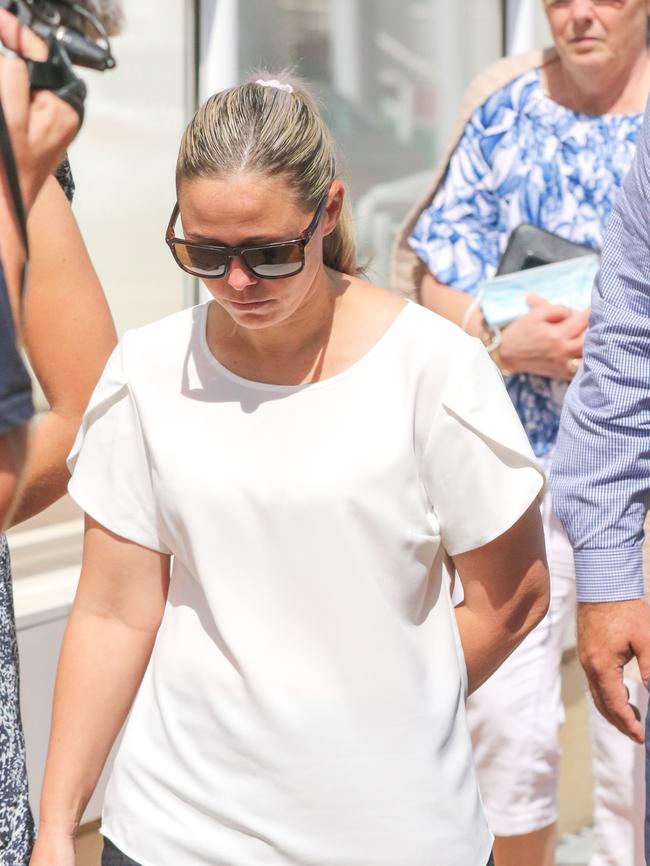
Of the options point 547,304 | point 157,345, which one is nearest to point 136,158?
point 547,304

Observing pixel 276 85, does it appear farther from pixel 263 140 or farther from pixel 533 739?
pixel 533 739

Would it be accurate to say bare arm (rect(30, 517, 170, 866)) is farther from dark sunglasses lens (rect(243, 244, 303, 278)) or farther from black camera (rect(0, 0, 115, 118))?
black camera (rect(0, 0, 115, 118))

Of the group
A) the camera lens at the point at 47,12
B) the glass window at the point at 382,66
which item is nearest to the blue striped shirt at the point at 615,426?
the camera lens at the point at 47,12

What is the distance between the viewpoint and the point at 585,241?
318 centimetres

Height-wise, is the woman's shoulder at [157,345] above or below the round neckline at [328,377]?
below

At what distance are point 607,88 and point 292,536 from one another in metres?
1.70

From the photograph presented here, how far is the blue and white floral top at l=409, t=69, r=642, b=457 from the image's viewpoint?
125 inches

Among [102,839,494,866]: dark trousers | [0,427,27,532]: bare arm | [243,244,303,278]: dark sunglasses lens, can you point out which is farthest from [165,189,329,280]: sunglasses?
[102,839,494,866]: dark trousers

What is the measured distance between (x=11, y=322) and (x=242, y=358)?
35.1 inches

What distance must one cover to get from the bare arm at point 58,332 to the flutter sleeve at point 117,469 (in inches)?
1.7

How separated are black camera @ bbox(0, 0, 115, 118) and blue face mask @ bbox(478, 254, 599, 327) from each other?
1.77 metres

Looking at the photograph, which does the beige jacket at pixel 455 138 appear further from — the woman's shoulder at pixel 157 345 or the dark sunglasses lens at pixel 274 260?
the dark sunglasses lens at pixel 274 260

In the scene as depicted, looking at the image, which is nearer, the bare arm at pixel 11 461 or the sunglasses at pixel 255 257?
the bare arm at pixel 11 461

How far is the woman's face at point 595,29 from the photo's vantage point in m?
3.18
